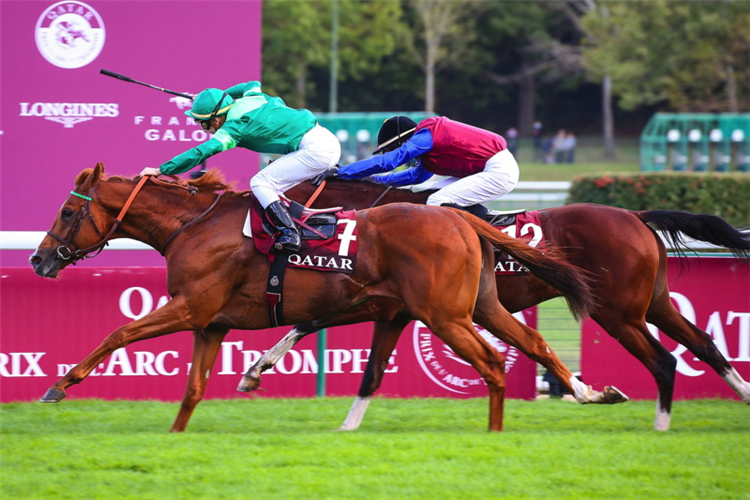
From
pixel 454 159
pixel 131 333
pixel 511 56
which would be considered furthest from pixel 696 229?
pixel 511 56

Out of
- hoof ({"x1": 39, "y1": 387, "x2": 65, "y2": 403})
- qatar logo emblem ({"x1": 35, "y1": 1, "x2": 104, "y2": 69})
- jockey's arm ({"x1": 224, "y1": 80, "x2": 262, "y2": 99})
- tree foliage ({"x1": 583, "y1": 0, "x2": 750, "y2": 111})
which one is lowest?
hoof ({"x1": 39, "y1": 387, "x2": 65, "y2": 403})

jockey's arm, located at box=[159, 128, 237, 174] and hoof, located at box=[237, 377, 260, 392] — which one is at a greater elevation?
jockey's arm, located at box=[159, 128, 237, 174]

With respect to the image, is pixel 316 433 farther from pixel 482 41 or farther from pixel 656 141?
pixel 482 41

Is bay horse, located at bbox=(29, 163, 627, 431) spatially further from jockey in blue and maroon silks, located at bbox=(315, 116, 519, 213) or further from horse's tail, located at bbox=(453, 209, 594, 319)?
jockey in blue and maroon silks, located at bbox=(315, 116, 519, 213)

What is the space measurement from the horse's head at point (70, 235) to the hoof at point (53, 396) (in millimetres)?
749

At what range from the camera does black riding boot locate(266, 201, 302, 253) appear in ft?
17.9

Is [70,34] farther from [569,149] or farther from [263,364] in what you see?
[569,149]

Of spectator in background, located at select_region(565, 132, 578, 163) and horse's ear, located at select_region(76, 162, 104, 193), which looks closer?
horse's ear, located at select_region(76, 162, 104, 193)

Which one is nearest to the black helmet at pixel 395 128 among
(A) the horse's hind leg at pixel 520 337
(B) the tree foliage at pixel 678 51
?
(A) the horse's hind leg at pixel 520 337

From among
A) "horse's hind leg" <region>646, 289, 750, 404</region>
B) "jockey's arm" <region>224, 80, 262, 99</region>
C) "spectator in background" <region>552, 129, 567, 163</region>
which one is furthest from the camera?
"spectator in background" <region>552, 129, 567, 163</region>

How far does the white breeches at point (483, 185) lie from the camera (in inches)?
242

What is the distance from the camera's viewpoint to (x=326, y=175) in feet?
21.3

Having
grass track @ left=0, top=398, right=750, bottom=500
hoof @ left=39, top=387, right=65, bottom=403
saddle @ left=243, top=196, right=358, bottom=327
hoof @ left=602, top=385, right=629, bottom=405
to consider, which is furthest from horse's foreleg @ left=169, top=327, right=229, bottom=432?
hoof @ left=602, top=385, right=629, bottom=405

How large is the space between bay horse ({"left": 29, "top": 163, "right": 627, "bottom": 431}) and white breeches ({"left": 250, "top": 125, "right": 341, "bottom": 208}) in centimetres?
22
